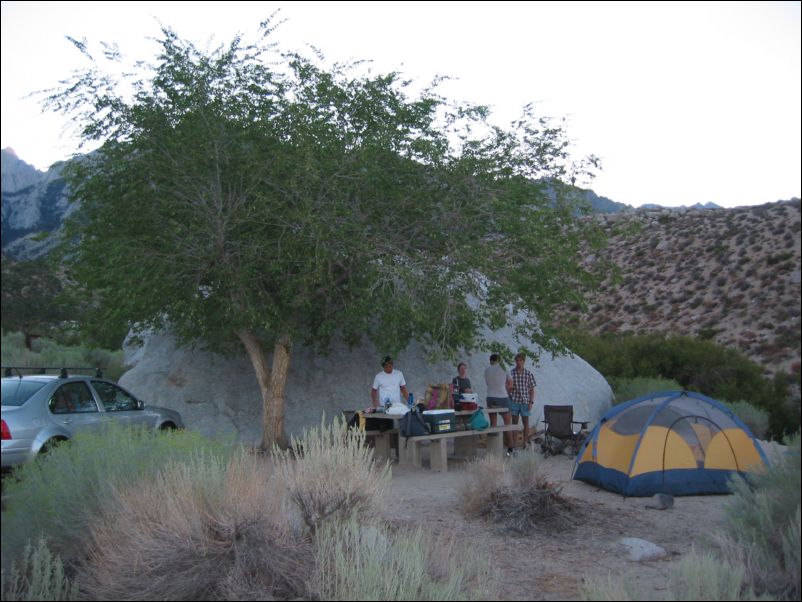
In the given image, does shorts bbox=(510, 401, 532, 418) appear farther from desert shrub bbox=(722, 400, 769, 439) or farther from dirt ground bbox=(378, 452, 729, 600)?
desert shrub bbox=(722, 400, 769, 439)

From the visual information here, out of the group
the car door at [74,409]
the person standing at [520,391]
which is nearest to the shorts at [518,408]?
the person standing at [520,391]

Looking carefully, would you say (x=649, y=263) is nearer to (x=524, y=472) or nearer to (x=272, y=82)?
(x=272, y=82)

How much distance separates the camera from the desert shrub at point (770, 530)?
A: 17.7 feet

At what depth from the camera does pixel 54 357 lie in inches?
809

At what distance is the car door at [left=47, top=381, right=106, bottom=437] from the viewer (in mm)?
9562

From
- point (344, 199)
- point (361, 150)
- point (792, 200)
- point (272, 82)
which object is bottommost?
point (344, 199)

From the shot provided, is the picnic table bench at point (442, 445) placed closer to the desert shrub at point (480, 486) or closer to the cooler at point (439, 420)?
the cooler at point (439, 420)

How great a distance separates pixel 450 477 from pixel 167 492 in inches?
241

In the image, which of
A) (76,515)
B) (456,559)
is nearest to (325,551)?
(456,559)

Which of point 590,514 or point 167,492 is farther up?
point 167,492

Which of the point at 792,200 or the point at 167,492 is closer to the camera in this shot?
the point at 167,492

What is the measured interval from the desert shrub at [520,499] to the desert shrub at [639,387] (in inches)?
369

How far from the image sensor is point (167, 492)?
6141 mm

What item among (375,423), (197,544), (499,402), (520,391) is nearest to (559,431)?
(520,391)
